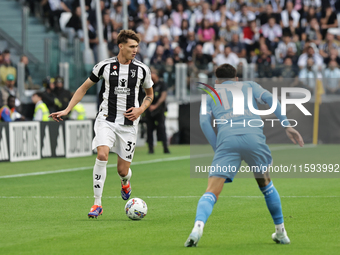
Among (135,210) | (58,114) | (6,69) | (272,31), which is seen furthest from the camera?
(272,31)

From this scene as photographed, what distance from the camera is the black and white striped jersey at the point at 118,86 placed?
28.7 feet

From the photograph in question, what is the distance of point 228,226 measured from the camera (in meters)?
7.70

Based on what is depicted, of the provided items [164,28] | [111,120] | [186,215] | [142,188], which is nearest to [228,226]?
[186,215]

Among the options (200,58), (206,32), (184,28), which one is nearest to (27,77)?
(200,58)

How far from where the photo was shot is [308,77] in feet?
78.2

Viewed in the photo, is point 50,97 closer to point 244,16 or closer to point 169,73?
point 169,73

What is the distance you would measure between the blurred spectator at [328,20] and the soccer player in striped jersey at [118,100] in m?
19.3

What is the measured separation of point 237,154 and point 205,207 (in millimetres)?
610

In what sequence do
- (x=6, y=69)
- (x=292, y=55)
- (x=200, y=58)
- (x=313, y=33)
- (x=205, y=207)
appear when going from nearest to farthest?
(x=205, y=207) → (x=6, y=69) → (x=200, y=58) → (x=292, y=55) → (x=313, y=33)

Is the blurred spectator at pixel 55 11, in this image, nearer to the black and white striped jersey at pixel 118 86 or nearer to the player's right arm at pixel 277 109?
the black and white striped jersey at pixel 118 86

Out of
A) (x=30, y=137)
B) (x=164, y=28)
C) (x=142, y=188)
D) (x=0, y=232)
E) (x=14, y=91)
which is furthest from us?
(x=164, y=28)

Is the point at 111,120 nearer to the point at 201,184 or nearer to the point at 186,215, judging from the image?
the point at 186,215

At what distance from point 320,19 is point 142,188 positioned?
17.9 metres

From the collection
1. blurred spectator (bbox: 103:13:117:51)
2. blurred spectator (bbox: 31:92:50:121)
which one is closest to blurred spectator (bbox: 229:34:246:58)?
blurred spectator (bbox: 103:13:117:51)
